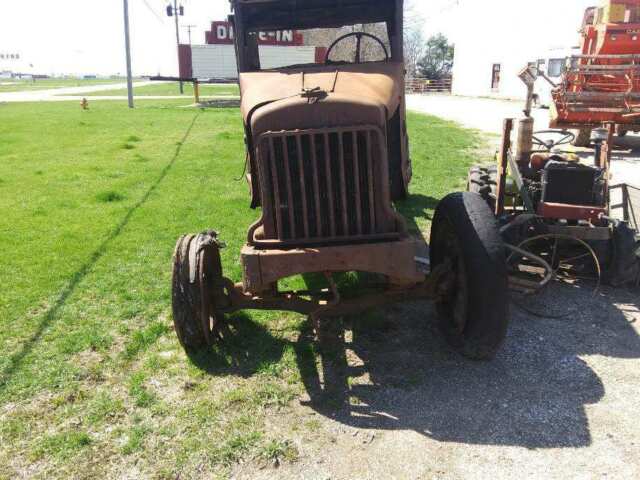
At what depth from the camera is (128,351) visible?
383cm

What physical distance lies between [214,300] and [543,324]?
8.05ft

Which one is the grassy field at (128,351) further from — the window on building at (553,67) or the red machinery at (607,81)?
the window on building at (553,67)

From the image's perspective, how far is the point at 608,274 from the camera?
459cm

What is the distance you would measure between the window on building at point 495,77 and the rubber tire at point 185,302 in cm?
3428

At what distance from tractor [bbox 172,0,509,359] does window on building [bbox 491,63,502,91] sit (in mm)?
33505

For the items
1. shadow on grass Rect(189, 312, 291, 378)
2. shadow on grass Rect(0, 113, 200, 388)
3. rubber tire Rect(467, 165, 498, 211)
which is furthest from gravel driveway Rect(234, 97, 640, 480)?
shadow on grass Rect(0, 113, 200, 388)

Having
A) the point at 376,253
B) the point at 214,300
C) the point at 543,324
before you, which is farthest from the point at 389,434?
the point at 543,324

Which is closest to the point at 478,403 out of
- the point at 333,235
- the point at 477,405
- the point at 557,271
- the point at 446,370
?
the point at 477,405

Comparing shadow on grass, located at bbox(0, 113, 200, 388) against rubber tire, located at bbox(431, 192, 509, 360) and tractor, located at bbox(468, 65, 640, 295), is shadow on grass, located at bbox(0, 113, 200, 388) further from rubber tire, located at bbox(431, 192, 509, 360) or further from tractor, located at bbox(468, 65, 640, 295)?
tractor, located at bbox(468, 65, 640, 295)

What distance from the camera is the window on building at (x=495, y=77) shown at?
112 ft

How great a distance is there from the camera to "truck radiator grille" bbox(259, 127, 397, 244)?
3.19m

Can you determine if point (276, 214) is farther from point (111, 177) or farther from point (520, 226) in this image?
point (111, 177)

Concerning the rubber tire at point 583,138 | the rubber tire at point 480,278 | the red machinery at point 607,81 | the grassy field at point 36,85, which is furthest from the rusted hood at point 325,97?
the grassy field at point 36,85

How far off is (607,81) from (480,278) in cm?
1050
